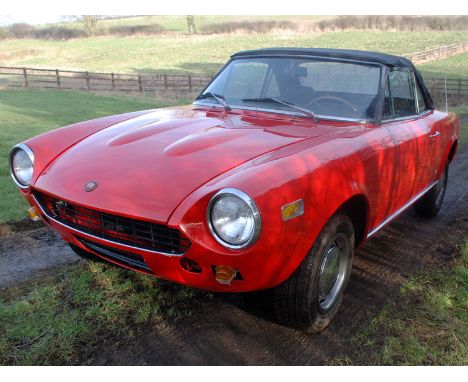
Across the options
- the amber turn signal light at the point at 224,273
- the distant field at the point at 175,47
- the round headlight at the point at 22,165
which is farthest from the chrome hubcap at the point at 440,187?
the distant field at the point at 175,47

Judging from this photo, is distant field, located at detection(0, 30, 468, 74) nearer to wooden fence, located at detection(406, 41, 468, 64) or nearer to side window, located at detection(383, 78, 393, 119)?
wooden fence, located at detection(406, 41, 468, 64)

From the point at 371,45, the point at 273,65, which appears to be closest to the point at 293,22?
the point at 371,45

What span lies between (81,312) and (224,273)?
3.63 ft

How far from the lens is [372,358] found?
2439 millimetres

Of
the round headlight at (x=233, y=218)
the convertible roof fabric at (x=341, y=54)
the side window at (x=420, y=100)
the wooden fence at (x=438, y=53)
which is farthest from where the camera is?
the wooden fence at (x=438, y=53)

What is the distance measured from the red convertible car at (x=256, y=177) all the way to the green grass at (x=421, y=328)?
1.03 ft

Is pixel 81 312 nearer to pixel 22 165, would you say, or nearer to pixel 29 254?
pixel 22 165

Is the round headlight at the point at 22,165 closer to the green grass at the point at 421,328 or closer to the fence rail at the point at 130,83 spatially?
the green grass at the point at 421,328

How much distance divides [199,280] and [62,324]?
37.2 inches

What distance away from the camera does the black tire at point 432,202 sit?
4.58 metres

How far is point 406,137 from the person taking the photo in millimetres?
3467

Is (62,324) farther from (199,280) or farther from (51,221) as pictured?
(199,280)

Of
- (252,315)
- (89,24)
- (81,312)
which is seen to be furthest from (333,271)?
(89,24)

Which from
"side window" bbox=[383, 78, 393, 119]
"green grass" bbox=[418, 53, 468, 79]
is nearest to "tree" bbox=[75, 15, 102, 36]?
"green grass" bbox=[418, 53, 468, 79]
